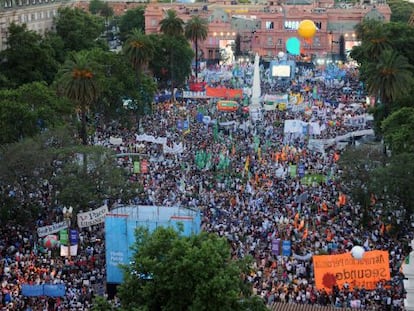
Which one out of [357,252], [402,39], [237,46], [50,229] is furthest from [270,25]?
[357,252]

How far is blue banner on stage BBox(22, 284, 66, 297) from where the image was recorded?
107 feet

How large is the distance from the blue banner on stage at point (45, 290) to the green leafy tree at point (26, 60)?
42.0 meters

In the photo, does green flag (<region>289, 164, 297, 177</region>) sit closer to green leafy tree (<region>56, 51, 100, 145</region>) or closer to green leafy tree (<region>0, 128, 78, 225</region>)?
green leafy tree (<region>56, 51, 100, 145</region>)

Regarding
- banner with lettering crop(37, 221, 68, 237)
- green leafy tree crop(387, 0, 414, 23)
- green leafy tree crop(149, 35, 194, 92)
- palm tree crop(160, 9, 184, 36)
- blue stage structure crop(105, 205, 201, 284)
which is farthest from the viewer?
green leafy tree crop(387, 0, 414, 23)

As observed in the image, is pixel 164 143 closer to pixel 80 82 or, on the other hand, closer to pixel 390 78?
pixel 80 82

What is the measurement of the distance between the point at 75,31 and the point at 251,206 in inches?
2165

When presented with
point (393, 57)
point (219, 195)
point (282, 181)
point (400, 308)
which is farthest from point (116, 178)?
point (393, 57)

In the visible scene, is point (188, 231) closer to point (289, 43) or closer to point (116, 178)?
point (116, 178)

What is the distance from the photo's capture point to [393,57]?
56094 millimetres

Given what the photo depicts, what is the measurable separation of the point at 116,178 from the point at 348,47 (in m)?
86.9

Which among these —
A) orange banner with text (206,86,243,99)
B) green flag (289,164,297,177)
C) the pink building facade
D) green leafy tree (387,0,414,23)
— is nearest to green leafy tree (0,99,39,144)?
green flag (289,164,297,177)

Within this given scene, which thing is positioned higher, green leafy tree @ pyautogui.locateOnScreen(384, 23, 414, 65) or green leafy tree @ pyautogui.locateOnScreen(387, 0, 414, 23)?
green leafy tree @ pyautogui.locateOnScreen(387, 0, 414, 23)

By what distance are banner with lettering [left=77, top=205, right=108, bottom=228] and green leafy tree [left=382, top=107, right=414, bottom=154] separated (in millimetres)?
17966

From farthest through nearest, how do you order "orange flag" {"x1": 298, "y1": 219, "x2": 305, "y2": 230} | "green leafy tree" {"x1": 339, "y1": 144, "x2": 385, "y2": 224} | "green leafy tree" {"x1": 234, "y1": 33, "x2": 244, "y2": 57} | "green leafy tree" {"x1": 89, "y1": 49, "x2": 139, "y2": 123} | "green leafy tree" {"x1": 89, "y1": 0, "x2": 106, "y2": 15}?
1. "green leafy tree" {"x1": 89, "y1": 0, "x2": 106, "y2": 15}
2. "green leafy tree" {"x1": 234, "y1": 33, "x2": 244, "y2": 57}
3. "green leafy tree" {"x1": 89, "y1": 49, "x2": 139, "y2": 123}
4. "green leafy tree" {"x1": 339, "y1": 144, "x2": 385, "y2": 224}
5. "orange flag" {"x1": 298, "y1": 219, "x2": 305, "y2": 230}
